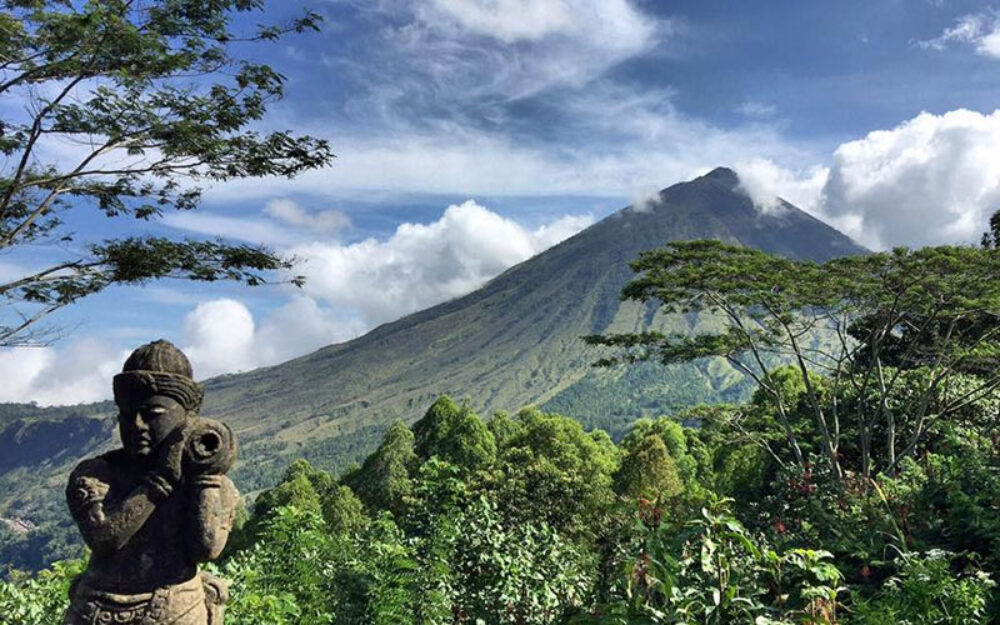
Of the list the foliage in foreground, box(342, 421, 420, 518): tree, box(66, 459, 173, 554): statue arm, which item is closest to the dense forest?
the foliage in foreground

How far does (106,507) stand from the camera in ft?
13.5

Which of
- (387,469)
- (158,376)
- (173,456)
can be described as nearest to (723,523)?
(173,456)

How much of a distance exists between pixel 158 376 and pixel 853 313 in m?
15.7

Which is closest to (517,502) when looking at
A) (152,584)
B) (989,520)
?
(989,520)

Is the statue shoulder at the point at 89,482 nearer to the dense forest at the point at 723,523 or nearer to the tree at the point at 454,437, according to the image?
the dense forest at the point at 723,523

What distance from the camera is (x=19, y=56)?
26.9ft

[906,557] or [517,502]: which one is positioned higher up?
[906,557]

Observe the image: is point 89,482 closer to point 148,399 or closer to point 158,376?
point 148,399

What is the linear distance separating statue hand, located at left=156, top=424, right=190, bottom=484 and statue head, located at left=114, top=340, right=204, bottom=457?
0.08 metres

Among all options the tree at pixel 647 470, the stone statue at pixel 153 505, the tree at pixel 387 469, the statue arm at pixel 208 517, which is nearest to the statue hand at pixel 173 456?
the stone statue at pixel 153 505

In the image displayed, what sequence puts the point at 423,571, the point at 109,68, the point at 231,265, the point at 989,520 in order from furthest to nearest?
the point at 231,265 < the point at 109,68 < the point at 423,571 < the point at 989,520

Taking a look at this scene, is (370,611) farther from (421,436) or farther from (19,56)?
(421,436)

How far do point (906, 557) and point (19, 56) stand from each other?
34.4 feet

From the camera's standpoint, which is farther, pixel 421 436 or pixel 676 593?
pixel 421 436
